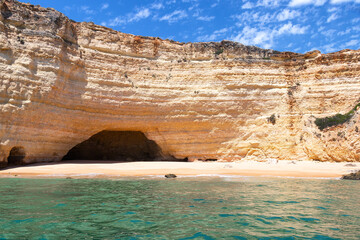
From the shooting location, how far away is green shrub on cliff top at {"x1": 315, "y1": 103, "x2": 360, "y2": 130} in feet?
49.1

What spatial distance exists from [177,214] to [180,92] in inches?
484

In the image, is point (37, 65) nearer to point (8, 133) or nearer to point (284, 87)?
point (8, 133)

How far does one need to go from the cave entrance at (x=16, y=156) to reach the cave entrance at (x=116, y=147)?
5979 mm

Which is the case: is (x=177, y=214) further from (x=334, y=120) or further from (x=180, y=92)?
(x=334, y=120)

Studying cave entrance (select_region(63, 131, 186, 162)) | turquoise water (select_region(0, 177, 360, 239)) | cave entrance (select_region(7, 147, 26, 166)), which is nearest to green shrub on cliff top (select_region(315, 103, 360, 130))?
turquoise water (select_region(0, 177, 360, 239))

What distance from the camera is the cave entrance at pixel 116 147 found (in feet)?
63.4

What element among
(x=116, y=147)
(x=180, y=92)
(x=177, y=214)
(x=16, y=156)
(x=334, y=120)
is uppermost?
(x=180, y=92)

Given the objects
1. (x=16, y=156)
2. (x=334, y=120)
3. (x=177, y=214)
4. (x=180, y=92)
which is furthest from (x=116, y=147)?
(x=177, y=214)

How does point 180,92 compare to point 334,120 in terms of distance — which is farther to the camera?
point 180,92

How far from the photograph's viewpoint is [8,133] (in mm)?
12383

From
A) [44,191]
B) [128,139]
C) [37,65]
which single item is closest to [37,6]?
[37,65]

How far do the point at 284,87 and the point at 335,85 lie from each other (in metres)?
2.91

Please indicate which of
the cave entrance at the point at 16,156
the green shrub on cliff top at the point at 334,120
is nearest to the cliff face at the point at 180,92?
the cave entrance at the point at 16,156

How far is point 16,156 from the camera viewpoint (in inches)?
517
